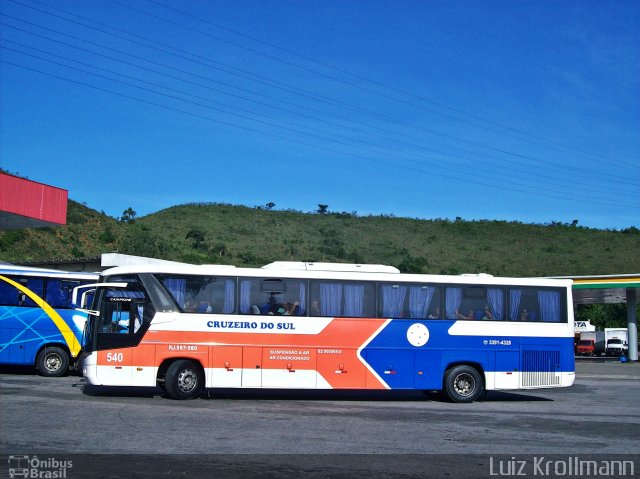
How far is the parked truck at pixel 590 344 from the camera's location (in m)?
67.8

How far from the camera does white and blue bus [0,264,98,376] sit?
72.6 ft

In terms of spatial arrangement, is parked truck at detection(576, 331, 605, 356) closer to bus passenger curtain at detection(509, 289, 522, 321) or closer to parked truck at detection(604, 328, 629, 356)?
parked truck at detection(604, 328, 629, 356)

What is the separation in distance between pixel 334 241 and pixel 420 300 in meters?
81.0

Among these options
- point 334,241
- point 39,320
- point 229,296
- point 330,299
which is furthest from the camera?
point 334,241

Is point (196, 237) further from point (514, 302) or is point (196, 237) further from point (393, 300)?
point (514, 302)

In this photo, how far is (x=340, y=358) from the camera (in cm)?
1847

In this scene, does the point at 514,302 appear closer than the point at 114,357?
No

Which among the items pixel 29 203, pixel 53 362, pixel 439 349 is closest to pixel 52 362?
pixel 53 362

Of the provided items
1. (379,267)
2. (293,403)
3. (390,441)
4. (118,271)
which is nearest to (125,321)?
(118,271)

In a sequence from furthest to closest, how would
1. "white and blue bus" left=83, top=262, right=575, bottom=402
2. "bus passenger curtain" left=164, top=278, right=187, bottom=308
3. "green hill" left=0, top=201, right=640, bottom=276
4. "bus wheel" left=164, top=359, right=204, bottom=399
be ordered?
"green hill" left=0, top=201, right=640, bottom=276 < "bus passenger curtain" left=164, top=278, right=187, bottom=308 < "white and blue bus" left=83, top=262, right=575, bottom=402 < "bus wheel" left=164, top=359, right=204, bottom=399

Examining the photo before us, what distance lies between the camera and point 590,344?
223 feet

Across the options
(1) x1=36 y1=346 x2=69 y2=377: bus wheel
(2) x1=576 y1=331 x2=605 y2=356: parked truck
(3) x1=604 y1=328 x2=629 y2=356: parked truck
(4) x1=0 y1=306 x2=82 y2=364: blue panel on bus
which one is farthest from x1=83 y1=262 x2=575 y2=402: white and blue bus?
(2) x1=576 y1=331 x2=605 y2=356: parked truck

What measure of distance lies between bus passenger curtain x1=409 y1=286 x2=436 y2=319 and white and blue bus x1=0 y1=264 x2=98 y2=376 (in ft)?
33.3

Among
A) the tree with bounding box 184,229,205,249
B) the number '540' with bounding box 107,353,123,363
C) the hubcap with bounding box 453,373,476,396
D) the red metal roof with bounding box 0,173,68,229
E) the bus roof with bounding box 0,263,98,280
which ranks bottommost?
the hubcap with bounding box 453,373,476,396
